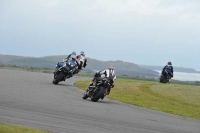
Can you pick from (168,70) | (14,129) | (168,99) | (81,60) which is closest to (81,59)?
(81,60)

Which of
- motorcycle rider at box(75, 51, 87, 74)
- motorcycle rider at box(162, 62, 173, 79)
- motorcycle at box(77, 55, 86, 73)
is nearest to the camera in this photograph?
motorcycle at box(77, 55, 86, 73)

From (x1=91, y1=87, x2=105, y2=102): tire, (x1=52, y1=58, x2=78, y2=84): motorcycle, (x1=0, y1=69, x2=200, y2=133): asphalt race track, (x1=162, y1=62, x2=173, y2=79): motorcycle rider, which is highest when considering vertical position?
(x1=162, y1=62, x2=173, y2=79): motorcycle rider

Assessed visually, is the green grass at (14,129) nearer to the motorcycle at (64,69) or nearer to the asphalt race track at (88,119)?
the asphalt race track at (88,119)

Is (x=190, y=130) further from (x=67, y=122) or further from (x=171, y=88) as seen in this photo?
(x=171, y=88)

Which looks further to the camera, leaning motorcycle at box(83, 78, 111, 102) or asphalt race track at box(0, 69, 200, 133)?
leaning motorcycle at box(83, 78, 111, 102)

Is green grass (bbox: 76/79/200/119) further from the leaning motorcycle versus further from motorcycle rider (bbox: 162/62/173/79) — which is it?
motorcycle rider (bbox: 162/62/173/79)

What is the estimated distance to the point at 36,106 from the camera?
15.7 m

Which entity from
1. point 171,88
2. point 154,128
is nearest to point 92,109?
point 154,128

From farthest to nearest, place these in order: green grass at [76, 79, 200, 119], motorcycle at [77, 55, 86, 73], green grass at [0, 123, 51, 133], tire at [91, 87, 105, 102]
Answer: motorcycle at [77, 55, 86, 73], tire at [91, 87, 105, 102], green grass at [76, 79, 200, 119], green grass at [0, 123, 51, 133]

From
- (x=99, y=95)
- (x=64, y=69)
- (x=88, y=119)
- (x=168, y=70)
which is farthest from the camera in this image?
(x=168, y=70)

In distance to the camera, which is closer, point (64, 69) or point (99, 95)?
point (99, 95)

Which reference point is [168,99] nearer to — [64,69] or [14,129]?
[64,69]

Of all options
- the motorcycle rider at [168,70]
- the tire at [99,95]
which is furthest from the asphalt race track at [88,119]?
the motorcycle rider at [168,70]

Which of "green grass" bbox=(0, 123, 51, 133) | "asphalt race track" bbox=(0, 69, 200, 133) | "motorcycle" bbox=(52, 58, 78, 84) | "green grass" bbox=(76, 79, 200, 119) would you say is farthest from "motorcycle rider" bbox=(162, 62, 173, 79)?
"green grass" bbox=(0, 123, 51, 133)
